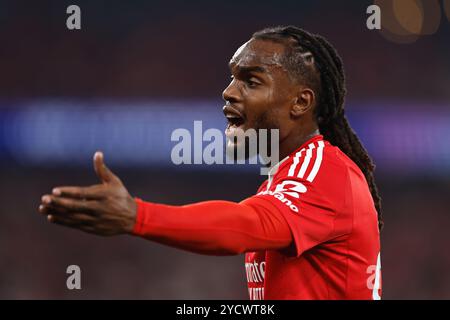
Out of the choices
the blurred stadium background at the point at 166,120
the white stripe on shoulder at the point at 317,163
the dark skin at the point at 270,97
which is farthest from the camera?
the blurred stadium background at the point at 166,120

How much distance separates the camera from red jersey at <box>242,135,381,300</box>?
2.38 m

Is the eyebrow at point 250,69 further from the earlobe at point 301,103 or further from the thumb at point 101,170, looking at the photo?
the thumb at point 101,170

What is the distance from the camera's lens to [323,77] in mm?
2977

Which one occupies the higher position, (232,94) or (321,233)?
(232,94)

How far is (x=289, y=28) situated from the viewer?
3.02 metres

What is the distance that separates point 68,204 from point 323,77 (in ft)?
4.71

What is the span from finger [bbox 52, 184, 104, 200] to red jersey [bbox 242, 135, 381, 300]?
0.57m

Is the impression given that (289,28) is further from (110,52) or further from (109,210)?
(110,52)

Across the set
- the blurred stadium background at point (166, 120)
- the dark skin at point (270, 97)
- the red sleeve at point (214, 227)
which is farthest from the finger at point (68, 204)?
the blurred stadium background at point (166, 120)

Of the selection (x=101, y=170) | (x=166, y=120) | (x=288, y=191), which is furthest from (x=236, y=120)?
(x=166, y=120)

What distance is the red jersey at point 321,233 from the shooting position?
238 cm

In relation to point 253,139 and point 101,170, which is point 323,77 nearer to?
point 253,139

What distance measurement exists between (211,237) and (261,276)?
63cm

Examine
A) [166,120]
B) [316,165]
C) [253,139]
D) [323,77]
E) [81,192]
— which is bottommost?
[81,192]
